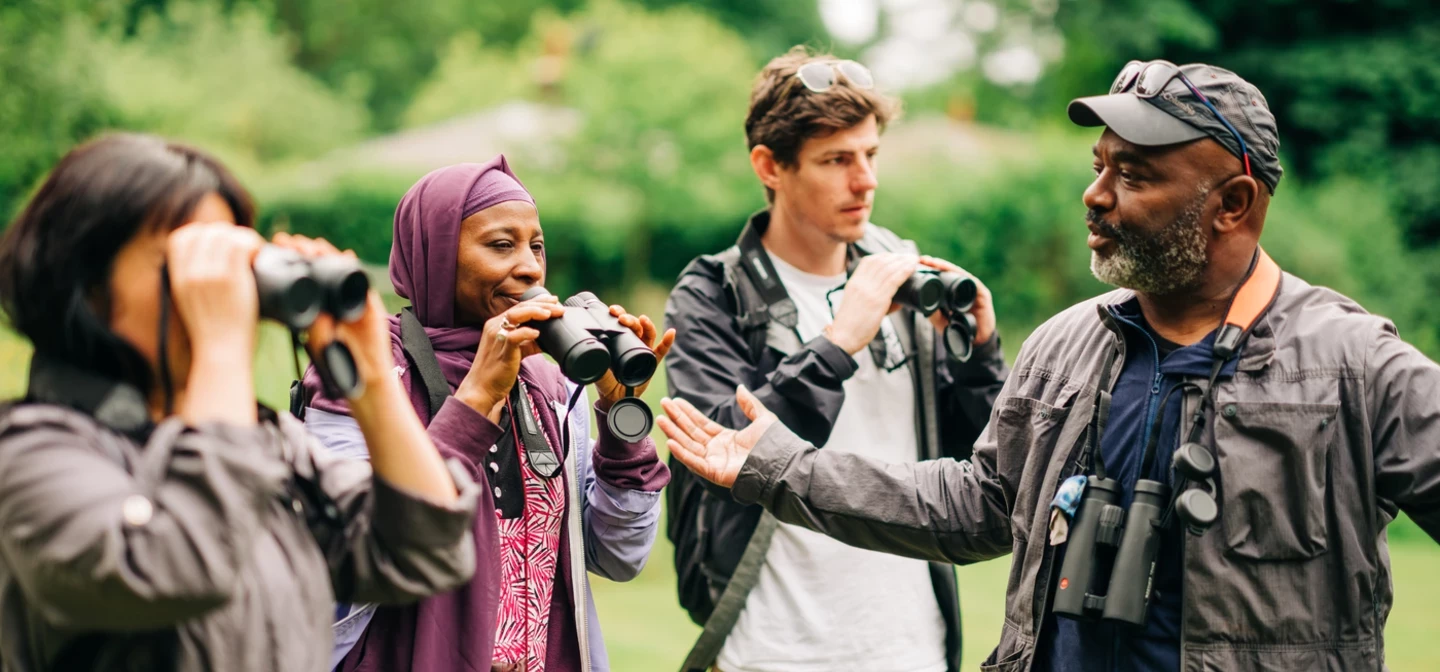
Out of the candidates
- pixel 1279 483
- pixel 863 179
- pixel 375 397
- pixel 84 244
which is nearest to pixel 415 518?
pixel 375 397

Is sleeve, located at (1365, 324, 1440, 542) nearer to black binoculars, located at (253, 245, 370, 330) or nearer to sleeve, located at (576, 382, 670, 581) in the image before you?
sleeve, located at (576, 382, 670, 581)

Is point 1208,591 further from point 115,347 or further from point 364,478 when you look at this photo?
point 115,347

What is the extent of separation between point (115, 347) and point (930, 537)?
1.83 meters

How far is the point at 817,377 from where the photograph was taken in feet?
11.4

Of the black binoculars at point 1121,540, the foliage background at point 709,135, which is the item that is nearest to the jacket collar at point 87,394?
the black binoculars at point 1121,540

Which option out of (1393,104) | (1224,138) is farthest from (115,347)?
(1393,104)

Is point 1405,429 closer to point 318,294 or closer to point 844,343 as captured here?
point 844,343

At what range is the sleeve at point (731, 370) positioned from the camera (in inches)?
137

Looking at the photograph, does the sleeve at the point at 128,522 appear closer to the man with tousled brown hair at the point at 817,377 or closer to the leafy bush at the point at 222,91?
the man with tousled brown hair at the point at 817,377

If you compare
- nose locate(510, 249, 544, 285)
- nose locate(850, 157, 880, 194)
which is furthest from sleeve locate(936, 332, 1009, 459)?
nose locate(510, 249, 544, 285)

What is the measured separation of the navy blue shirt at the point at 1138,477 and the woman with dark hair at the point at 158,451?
51.5 inches

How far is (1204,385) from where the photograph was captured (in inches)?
103

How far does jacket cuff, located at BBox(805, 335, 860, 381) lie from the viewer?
3.49 metres

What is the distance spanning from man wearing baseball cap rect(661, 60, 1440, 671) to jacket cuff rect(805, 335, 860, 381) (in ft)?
1.41
